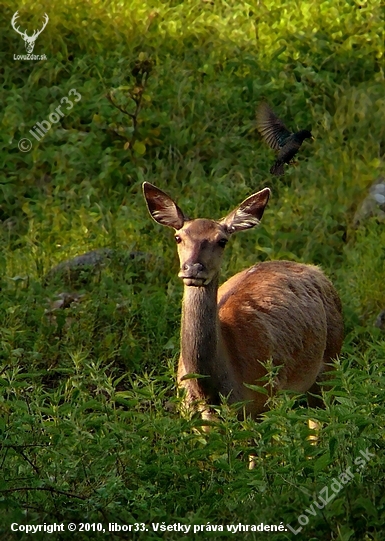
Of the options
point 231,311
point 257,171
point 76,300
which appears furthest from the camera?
point 257,171

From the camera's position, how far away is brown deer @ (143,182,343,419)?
6.85 meters

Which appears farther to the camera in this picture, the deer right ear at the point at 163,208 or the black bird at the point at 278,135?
the black bird at the point at 278,135

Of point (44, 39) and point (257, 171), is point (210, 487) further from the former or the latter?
point (44, 39)

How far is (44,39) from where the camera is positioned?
12.1 m

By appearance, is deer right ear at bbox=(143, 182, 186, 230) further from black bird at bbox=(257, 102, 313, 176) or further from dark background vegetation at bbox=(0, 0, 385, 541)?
black bird at bbox=(257, 102, 313, 176)

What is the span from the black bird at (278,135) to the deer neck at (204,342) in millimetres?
2186

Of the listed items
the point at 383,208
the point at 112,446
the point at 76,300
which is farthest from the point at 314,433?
the point at 383,208

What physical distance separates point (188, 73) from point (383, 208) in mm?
2604

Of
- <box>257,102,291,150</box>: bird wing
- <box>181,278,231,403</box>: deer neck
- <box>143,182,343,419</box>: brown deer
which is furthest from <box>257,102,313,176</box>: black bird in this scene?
<box>181,278,231,403</box>: deer neck

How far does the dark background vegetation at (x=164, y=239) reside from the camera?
5.72m

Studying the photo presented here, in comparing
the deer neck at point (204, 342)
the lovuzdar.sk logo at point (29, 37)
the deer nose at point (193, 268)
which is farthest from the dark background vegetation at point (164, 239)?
the deer nose at point (193, 268)

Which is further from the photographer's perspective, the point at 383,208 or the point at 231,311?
the point at 383,208

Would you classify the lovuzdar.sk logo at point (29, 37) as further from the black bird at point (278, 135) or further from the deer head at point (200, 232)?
the deer head at point (200, 232)

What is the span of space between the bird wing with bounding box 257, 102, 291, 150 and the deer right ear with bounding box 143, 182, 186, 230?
166 centimetres
